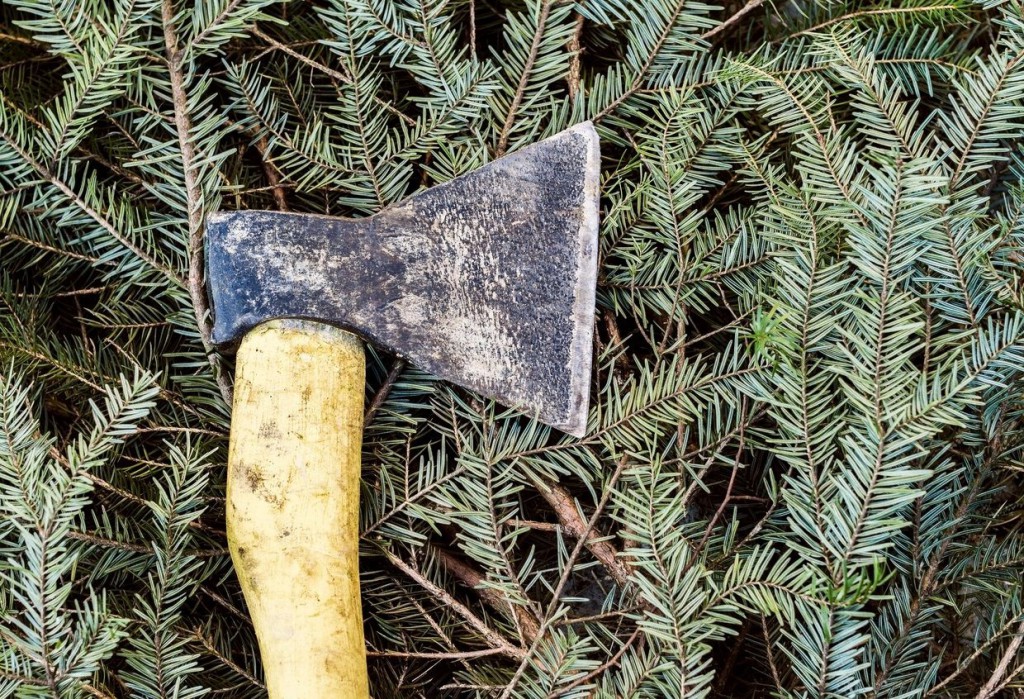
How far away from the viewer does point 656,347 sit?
3.59 feet

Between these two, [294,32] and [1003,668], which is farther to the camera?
[294,32]

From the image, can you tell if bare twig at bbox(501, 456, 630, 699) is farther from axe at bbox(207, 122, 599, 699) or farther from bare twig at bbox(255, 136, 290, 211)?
bare twig at bbox(255, 136, 290, 211)

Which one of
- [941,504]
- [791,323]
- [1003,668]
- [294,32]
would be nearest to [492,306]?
[791,323]

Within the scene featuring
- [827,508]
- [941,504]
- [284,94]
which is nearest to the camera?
[827,508]

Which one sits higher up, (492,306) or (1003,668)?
(492,306)

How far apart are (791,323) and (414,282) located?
1.48 feet

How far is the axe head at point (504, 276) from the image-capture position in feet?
3.40

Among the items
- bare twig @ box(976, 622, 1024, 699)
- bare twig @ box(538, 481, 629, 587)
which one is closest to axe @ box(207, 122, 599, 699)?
bare twig @ box(538, 481, 629, 587)

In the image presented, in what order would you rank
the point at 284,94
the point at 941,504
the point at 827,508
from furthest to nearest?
the point at 284,94, the point at 941,504, the point at 827,508

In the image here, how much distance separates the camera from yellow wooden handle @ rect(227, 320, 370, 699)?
979 millimetres

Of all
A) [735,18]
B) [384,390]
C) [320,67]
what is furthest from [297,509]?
[735,18]

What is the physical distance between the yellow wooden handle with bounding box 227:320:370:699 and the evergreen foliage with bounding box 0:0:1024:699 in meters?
0.08

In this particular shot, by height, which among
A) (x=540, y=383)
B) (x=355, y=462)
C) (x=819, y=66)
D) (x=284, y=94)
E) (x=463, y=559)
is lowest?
(x=463, y=559)

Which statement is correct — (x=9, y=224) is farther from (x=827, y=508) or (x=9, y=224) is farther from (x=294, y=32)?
(x=827, y=508)
